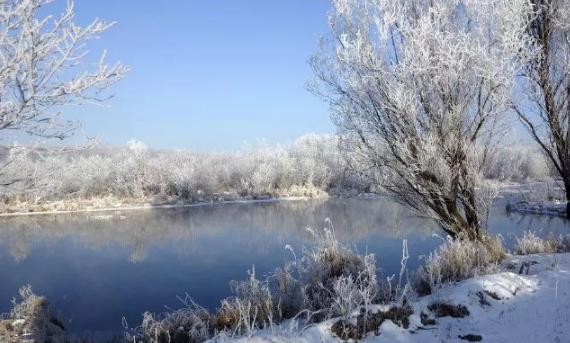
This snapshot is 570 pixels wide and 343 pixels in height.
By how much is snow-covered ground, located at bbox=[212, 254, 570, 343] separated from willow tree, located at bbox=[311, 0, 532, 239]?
2.08 metres

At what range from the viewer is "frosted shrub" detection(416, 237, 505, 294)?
266 inches

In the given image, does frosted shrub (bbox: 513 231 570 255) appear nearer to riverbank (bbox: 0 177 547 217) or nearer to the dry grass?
the dry grass

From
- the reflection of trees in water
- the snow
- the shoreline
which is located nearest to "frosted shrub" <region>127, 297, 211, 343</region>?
the reflection of trees in water

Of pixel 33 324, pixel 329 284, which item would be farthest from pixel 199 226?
pixel 329 284

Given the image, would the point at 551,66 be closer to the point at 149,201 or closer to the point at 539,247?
the point at 539,247

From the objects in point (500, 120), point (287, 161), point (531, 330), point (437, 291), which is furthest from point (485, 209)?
point (287, 161)

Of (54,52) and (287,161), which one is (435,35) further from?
(287,161)

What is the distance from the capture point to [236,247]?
15289mm

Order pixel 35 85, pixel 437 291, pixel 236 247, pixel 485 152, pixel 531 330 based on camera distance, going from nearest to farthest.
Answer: pixel 35 85 → pixel 531 330 → pixel 437 291 → pixel 485 152 → pixel 236 247

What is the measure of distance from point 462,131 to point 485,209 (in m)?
1.48

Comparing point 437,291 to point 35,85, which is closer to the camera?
point 35,85

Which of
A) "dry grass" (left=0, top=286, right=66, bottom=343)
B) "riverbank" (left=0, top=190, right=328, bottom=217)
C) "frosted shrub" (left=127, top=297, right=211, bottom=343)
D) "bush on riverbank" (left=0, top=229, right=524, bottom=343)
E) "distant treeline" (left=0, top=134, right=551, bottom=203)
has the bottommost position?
"dry grass" (left=0, top=286, right=66, bottom=343)

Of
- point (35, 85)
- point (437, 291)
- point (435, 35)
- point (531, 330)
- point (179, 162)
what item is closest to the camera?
point (35, 85)

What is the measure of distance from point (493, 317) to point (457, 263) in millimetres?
1883
